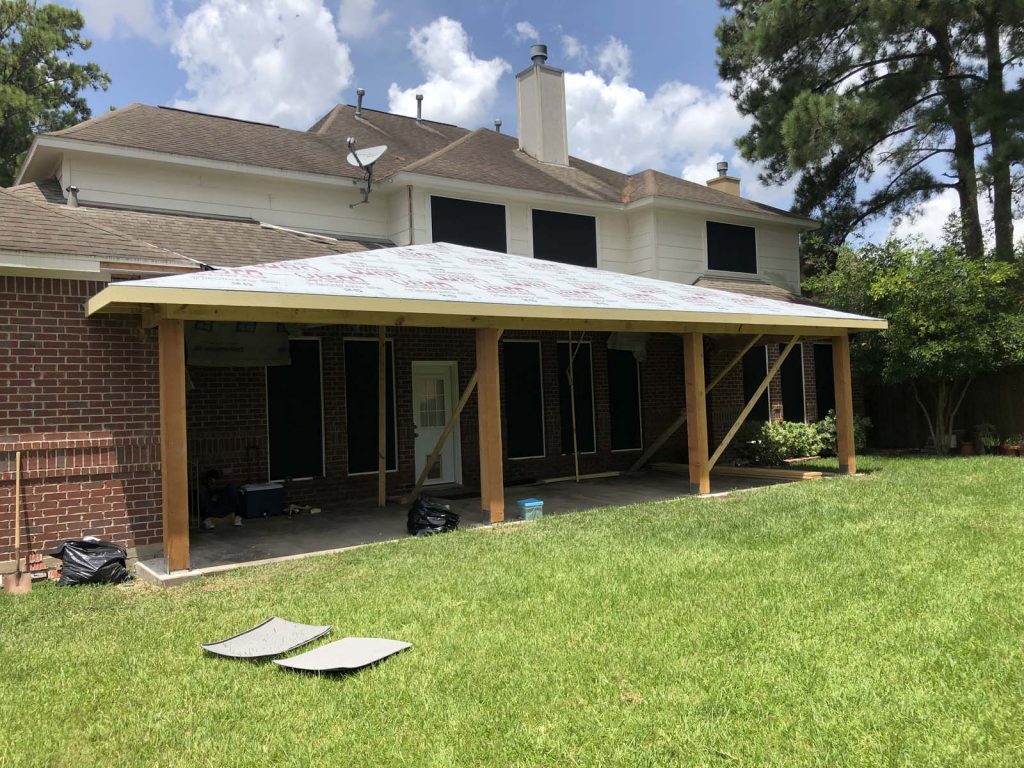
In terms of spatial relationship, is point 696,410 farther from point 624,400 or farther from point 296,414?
point 296,414

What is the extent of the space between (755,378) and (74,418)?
12.9 m

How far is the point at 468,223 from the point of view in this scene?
44.7 ft

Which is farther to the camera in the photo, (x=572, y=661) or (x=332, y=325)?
(x=332, y=325)

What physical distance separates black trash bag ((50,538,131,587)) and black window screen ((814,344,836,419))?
576 inches

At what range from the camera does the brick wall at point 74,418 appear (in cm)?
722

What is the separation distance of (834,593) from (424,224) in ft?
30.5

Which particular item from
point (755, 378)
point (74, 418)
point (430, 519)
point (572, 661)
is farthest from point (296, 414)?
point (755, 378)

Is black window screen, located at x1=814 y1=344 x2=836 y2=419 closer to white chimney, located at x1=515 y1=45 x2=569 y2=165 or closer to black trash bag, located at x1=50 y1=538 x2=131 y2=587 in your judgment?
white chimney, located at x1=515 y1=45 x2=569 y2=165

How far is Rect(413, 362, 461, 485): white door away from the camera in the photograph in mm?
12859

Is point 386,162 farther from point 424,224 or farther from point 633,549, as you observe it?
point 633,549

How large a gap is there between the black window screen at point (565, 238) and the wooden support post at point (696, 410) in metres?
4.49

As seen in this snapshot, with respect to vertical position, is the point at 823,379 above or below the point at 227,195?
below

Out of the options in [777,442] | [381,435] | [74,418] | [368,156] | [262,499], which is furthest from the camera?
[777,442]

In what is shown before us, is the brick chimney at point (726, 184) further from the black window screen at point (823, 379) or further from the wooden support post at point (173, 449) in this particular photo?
the wooden support post at point (173, 449)
